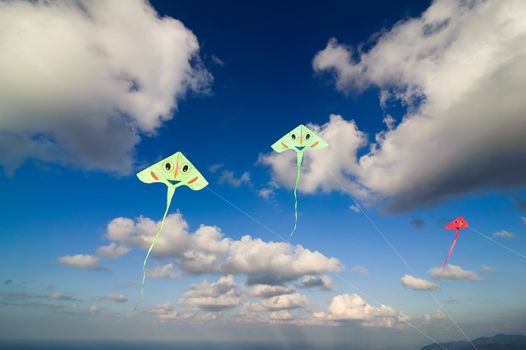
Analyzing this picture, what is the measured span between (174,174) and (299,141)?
1018 cm

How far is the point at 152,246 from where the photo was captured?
17.8 metres

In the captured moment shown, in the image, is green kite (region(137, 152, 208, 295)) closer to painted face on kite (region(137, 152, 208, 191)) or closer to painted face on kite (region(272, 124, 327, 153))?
painted face on kite (region(137, 152, 208, 191))

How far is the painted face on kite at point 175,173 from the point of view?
789 inches

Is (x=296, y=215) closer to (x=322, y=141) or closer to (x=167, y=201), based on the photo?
(x=322, y=141)

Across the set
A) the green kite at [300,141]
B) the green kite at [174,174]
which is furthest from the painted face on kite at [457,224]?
the green kite at [174,174]

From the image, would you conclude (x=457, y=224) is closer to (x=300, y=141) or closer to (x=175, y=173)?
(x=300, y=141)

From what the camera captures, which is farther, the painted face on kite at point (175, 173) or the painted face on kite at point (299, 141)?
the painted face on kite at point (299, 141)

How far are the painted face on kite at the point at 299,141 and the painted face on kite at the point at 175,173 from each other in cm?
672

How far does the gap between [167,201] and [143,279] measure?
5749 millimetres

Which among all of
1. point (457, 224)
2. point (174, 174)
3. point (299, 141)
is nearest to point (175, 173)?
point (174, 174)

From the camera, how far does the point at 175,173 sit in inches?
813

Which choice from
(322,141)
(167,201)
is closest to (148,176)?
(167,201)

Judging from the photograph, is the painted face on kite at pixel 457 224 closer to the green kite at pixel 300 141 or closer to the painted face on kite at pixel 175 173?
the green kite at pixel 300 141

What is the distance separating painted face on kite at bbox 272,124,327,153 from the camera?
2330 centimetres
